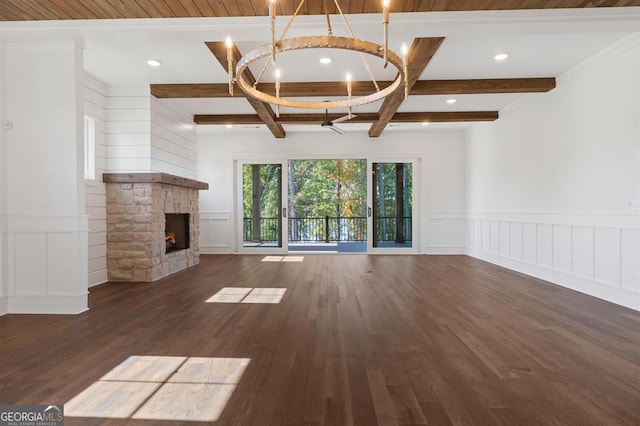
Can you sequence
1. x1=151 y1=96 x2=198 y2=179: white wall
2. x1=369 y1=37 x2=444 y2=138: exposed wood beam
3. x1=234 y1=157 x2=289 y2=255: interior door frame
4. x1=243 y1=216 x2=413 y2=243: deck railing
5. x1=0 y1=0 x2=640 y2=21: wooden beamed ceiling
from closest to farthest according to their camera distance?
x1=0 y1=0 x2=640 y2=21: wooden beamed ceiling, x1=369 y1=37 x2=444 y2=138: exposed wood beam, x1=151 y1=96 x2=198 y2=179: white wall, x1=234 y1=157 x2=289 y2=255: interior door frame, x1=243 y1=216 x2=413 y2=243: deck railing

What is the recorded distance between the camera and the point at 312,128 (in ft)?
27.0

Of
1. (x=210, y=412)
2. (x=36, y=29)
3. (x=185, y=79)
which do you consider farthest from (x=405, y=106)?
(x=210, y=412)

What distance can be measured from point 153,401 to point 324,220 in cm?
981

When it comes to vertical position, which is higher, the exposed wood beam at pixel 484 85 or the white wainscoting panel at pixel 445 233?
the exposed wood beam at pixel 484 85

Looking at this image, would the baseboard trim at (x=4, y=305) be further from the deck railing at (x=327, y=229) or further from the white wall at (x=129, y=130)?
the deck railing at (x=327, y=229)

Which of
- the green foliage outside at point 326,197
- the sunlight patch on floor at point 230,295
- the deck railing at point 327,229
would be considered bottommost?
the sunlight patch on floor at point 230,295

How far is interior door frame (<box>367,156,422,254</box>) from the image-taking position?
28.3 feet

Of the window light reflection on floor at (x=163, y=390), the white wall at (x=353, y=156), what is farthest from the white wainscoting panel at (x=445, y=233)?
the window light reflection on floor at (x=163, y=390)

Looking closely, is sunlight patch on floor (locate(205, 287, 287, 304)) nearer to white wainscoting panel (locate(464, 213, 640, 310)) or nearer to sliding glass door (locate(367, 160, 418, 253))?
white wainscoting panel (locate(464, 213, 640, 310))

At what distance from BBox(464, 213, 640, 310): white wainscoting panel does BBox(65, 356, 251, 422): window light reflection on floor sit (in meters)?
4.16

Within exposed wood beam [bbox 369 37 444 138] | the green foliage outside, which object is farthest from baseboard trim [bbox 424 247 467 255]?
exposed wood beam [bbox 369 37 444 138]

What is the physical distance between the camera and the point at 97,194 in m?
5.19

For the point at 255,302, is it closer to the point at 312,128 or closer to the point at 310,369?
the point at 310,369

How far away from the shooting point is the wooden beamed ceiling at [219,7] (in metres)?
3.11
